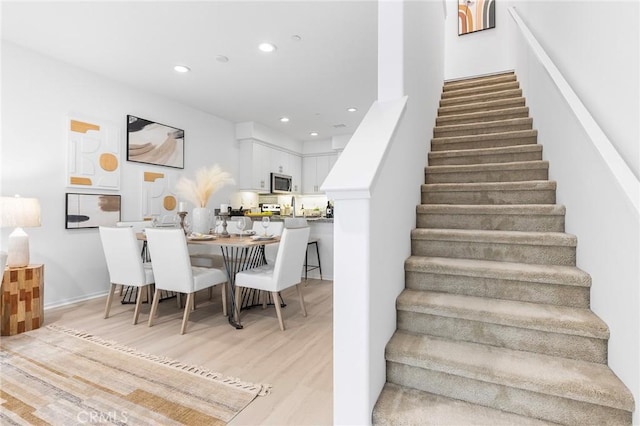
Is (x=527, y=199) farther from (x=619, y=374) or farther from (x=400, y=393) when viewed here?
(x=400, y=393)

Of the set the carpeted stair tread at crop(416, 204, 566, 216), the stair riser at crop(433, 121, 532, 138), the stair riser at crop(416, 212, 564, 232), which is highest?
the stair riser at crop(433, 121, 532, 138)

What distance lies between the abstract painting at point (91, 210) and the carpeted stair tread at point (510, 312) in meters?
3.78

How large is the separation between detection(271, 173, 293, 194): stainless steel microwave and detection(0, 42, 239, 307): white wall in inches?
109

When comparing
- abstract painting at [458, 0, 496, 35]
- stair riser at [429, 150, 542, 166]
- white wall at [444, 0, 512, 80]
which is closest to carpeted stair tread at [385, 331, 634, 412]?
stair riser at [429, 150, 542, 166]

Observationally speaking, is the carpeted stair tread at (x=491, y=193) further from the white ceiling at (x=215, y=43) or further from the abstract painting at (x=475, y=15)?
the abstract painting at (x=475, y=15)

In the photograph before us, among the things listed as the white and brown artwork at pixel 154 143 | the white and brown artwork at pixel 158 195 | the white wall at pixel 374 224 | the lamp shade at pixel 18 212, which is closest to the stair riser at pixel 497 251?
the white wall at pixel 374 224

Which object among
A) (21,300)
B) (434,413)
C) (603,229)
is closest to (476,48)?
(603,229)

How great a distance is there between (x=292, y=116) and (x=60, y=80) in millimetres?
3241

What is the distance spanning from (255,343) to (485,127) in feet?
8.98

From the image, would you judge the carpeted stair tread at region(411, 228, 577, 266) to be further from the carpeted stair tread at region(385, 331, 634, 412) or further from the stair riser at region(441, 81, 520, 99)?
the stair riser at region(441, 81, 520, 99)

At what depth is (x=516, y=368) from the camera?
4.38 feet

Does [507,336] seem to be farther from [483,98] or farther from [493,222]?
[483,98]

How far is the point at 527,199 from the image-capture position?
2154mm

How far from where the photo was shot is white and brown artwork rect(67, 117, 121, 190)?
3.64 m
